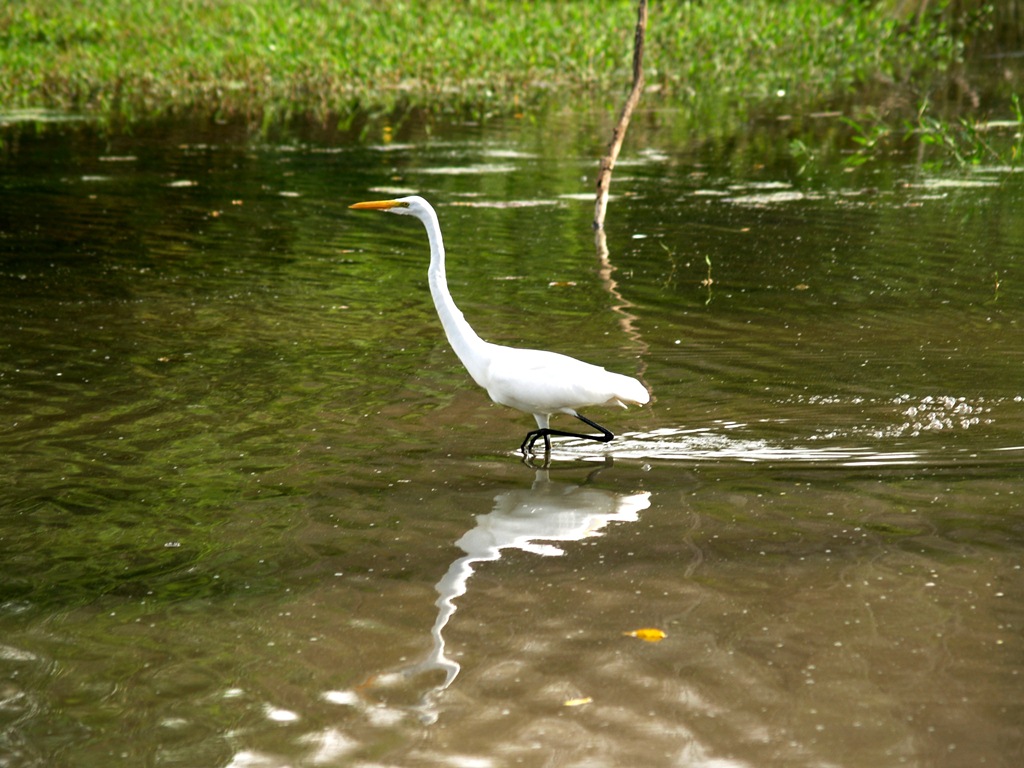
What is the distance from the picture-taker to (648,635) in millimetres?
4609

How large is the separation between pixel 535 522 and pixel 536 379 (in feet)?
2.82

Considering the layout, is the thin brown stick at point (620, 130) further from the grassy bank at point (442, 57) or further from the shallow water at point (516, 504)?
the grassy bank at point (442, 57)

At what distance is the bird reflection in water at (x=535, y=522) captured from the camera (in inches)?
204

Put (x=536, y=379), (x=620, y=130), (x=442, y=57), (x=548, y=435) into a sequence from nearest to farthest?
1. (x=536, y=379)
2. (x=548, y=435)
3. (x=620, y=130)
4. (x=442, y=57)

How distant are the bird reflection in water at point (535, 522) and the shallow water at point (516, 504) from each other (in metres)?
0.02

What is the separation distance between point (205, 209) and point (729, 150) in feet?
21.5

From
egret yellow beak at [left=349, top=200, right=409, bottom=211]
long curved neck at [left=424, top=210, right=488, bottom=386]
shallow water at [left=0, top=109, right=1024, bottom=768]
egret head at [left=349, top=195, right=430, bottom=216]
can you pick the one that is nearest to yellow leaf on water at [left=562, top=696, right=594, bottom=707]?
shallow water at [left=0, top=109, right=1024, bottom=768]

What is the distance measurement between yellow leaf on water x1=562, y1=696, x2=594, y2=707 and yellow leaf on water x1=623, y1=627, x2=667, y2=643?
0.45 metres

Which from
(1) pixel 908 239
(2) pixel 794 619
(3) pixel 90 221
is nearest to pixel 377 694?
(2) pixel 794 619

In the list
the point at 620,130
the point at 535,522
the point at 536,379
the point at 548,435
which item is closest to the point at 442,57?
the point at 620,130

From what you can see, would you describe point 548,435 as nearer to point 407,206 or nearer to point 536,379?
point 536,379

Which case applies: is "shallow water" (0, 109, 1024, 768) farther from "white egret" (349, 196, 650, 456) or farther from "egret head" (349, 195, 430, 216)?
"egret head" (349, 195, 430, 216)

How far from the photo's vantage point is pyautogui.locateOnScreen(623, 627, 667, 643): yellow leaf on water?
4.58 meters

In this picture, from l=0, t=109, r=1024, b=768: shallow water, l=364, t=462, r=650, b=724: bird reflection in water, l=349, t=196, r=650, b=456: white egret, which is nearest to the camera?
l=0, t=109, r=1024, b=768: shallow water
